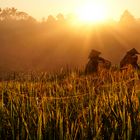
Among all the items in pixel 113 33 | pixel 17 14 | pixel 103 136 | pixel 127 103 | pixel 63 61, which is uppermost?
pixel 17 14

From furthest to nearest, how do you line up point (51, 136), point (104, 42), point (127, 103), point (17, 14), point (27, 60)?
point (17, 14) < point (104, 42) < point (27, 60) < point (127, 103) < point (51, 136)

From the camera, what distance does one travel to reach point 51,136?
15.4 ft

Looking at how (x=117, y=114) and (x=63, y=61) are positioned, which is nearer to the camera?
(x=117, y=114)

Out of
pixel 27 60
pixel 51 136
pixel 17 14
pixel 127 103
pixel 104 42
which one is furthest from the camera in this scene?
pixel 17 14

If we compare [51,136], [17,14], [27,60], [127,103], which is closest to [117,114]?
→ [127,103]

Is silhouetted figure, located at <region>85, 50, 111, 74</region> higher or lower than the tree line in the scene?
lower

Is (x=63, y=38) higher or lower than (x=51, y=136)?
higher

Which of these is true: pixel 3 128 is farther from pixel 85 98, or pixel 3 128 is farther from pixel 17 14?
pixel 17 14

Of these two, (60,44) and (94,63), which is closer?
(94,63)

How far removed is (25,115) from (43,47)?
116 m

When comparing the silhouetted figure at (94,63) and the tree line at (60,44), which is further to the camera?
the tree line at (60,44)

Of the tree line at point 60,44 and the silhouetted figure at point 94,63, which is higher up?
the tree line at point 60,44

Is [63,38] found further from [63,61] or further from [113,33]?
[113,33]

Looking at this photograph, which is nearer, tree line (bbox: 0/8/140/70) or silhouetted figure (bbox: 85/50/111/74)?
silhouetted figure (bbox: 85/50/111/74)
